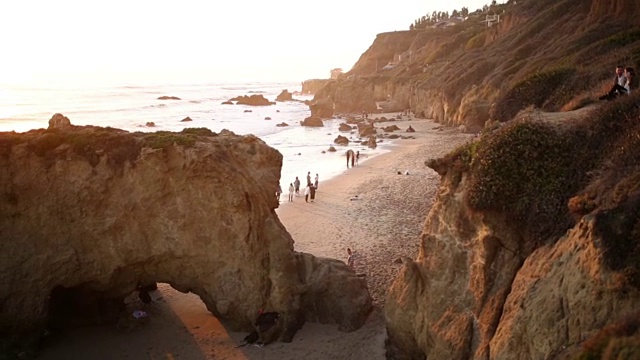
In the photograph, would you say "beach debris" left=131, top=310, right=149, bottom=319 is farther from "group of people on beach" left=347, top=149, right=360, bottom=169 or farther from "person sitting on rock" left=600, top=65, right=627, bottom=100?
"group of people on beach" left=347, top=149, right=360, bottom=169

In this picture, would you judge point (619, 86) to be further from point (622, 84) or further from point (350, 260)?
point (350, 260)

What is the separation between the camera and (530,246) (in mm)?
10258

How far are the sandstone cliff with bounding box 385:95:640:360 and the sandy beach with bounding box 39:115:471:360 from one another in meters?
2.60

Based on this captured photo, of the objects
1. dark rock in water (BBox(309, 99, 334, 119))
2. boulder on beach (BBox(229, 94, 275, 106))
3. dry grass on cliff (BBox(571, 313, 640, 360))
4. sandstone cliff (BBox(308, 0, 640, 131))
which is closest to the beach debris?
dry grass on cliff (BBox(571, 313, 640, 360))

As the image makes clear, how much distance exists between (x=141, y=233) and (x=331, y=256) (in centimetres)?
875

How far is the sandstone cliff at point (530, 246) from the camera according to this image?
25.9ft

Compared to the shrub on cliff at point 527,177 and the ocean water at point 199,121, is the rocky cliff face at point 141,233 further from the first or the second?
the ocean water at point 199,121

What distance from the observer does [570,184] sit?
10.3 m

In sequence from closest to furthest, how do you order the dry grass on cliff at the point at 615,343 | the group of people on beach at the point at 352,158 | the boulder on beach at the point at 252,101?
the dry grass on cliff at the point at 615,343, the group of people on beach at the point at 352,158, the boulder on beach at the point at 252,101

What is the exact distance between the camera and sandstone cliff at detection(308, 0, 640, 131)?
2025 centimetres

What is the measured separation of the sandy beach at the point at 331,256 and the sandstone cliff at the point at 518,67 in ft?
24.5

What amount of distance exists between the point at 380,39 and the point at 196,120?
9192 cm

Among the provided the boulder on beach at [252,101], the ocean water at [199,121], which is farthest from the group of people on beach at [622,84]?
the boulder on beach at [252,101]

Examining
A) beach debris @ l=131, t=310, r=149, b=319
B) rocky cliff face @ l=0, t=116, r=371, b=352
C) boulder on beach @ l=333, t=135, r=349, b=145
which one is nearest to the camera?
rocky cliff face @ l=0, t=116, r=371, b=352
